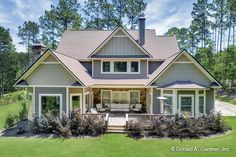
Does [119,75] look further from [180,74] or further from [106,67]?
[180,74]

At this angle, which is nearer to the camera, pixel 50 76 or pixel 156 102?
pixel 50 76

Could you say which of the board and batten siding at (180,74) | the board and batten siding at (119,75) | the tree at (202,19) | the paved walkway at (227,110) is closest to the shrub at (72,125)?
the board and batten siding at (180,74)

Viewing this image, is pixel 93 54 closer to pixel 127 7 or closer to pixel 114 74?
pixel 114 74

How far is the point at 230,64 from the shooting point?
141 ft

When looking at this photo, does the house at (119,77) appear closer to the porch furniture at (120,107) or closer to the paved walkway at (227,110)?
the porch furniture at (120,107)

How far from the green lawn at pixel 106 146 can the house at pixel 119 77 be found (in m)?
3.38

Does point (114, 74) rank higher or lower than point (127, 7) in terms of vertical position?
lower

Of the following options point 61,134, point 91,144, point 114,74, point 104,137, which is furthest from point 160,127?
point 114,74

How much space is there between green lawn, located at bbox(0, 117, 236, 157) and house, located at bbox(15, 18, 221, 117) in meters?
3.38

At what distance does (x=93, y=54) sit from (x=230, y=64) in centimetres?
2816

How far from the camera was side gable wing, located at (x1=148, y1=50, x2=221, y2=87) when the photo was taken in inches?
807

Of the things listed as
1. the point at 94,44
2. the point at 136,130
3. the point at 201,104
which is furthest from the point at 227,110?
the point at 136,130

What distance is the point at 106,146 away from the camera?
1420 centimetres

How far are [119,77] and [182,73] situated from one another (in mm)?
6053
